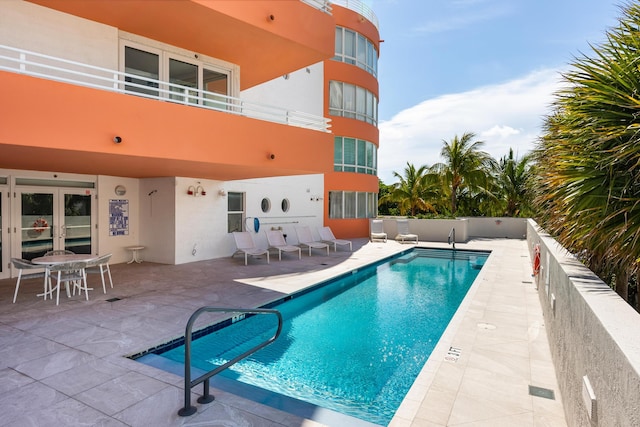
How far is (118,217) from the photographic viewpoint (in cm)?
1348

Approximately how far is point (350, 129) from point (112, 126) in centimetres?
1641

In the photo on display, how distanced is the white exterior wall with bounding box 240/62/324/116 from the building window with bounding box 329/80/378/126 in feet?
3.27

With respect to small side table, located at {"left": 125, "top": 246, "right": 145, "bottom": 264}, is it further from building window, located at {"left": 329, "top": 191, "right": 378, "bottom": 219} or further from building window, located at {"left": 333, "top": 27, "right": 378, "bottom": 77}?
building window, located at {"left": 333, "top": 27, "right": 378, "bottom": 77}

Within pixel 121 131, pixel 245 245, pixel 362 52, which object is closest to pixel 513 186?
pixel 362 52

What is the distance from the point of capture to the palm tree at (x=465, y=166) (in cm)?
2570

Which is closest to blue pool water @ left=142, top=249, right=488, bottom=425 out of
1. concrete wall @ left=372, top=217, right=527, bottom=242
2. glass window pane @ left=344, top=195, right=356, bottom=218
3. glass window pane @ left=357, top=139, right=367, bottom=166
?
concrete wall @ left=372, top=217, right=527, bottom=242

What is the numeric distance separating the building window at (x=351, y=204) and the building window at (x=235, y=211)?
709 centimetres

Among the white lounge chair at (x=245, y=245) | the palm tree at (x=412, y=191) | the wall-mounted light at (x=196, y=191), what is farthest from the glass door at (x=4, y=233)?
the palm tree at (x=412, y=191)

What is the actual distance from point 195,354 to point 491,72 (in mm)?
19480

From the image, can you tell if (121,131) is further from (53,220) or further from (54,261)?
(53,220)

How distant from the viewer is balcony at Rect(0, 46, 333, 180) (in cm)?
610

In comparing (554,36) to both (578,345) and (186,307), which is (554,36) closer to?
(578,345)

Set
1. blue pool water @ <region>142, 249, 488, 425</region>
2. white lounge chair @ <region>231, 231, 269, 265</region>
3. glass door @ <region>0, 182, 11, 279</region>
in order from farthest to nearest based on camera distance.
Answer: white lounge chair @ <region>231, 231, 269, 265</region> < glass door @ <region>0, 182, 11, 279</region> < blue pool water @ <region>142, 249, 488, 425</region>

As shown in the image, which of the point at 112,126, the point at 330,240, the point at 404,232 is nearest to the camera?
the point at 112,126
